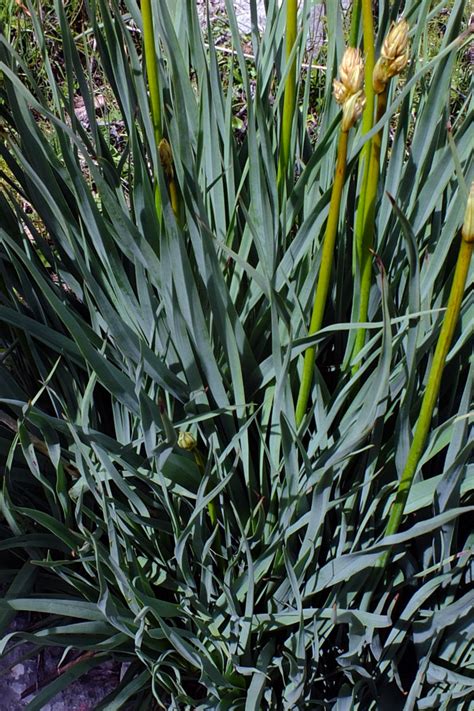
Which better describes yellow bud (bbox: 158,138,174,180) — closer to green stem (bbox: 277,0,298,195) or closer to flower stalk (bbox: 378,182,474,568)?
green stem (bbox: 277,0,298,195)

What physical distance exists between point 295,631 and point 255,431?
28 cm

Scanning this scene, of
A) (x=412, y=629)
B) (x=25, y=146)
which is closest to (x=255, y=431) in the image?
(x=412, y=629)

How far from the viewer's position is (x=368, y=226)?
2.58 ft

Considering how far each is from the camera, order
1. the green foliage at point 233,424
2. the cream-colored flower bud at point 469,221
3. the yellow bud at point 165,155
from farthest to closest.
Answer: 1. the green foliage at point 233,424
2. the yellow bud at point 165,155
3. the cream-colored flower bud at point 469,221

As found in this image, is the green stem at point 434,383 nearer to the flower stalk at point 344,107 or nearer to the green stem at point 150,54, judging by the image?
the flower stalk at point 344,107

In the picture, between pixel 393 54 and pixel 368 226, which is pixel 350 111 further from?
pixel 368 226

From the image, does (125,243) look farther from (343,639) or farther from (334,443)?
(343,639)

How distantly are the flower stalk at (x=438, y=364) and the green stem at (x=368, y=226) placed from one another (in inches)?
3.9

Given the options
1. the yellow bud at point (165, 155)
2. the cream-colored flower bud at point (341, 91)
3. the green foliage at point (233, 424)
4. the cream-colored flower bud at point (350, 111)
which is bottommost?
the green foliage at point (233, 424)

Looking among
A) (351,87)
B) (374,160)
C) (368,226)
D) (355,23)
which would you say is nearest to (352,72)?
(351,87)

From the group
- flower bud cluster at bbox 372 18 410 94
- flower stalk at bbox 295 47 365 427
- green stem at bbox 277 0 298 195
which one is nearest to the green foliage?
green stem at bbox 277 0 298 195

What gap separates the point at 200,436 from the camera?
104 centimetres

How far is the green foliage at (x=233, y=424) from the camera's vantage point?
34.9 inches

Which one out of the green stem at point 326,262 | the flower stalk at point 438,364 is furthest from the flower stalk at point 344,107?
the flower stalk at point 438,364
